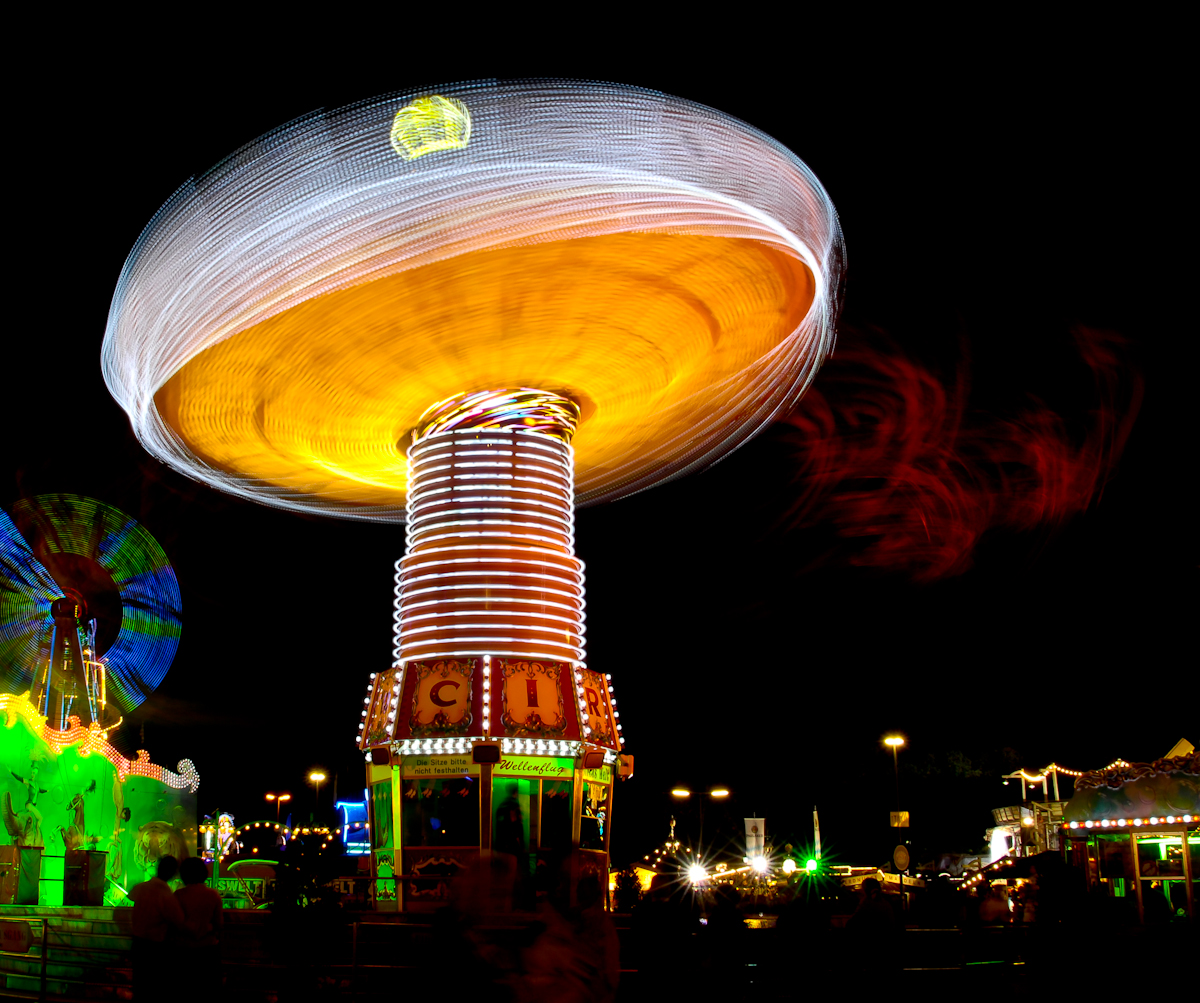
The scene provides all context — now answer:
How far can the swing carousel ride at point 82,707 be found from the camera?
2755cm

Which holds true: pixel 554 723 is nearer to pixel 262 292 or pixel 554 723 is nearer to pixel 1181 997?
pixel 262 292

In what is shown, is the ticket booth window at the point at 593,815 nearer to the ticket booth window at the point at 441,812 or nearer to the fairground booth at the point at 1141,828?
the ticket booth window at the point at 441,812

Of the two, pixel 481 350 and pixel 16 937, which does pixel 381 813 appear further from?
pixel 481 350

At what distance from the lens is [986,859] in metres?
60.5

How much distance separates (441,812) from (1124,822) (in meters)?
14.8

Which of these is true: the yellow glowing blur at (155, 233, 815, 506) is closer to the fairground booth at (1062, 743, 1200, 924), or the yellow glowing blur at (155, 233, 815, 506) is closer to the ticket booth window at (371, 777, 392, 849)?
the ticket booth window at (371, 777, 392, 849)

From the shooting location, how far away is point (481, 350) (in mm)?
25203

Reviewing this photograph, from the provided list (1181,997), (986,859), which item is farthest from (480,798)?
(986,859)

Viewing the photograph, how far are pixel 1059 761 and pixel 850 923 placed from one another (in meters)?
55.8

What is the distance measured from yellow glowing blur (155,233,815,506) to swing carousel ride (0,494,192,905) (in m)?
8.54

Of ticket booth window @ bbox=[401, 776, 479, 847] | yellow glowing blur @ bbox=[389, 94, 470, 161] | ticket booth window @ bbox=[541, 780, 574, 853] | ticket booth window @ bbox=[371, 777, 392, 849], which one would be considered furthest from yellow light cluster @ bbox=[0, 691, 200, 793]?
yellow glowing blur @ bbox=[389, 94, 470, 161]

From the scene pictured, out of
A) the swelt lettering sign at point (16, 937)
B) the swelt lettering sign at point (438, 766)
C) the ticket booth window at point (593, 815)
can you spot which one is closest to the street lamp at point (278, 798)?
the ticket booth window at point (593, 815)

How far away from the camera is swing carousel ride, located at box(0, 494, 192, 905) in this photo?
90.4 ft

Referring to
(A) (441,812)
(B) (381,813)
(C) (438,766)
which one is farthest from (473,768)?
(B) (381,813)
